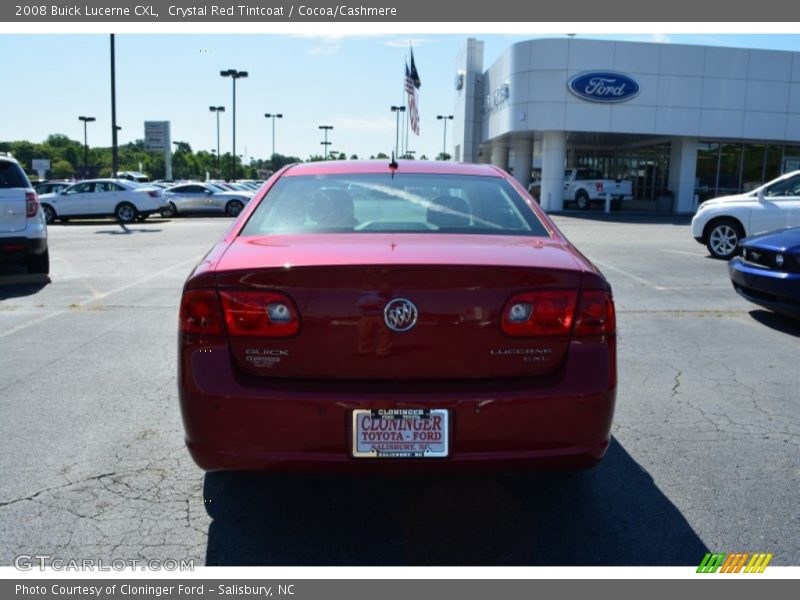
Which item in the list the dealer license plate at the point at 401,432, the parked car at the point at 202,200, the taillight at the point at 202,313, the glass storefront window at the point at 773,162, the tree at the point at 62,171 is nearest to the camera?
the dealer license plate at the point at 401,432

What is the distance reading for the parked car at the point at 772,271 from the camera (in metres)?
7.09

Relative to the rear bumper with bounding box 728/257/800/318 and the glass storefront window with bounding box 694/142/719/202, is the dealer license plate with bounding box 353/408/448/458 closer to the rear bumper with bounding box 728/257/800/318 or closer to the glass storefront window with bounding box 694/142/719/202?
the rear bumper with bounding box 728/257/800/318

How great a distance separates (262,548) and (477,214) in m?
1.87

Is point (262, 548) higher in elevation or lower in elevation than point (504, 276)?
lower

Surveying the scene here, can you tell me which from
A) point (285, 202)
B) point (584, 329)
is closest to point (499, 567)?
point (584, 329)

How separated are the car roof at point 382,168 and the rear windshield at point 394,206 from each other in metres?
0.08

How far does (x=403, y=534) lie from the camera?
10.3 ft

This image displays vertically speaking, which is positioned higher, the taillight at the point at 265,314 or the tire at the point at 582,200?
the tire at the point at 582,200

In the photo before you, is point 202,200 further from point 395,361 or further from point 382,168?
point 395,361

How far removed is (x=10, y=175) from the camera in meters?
10.2

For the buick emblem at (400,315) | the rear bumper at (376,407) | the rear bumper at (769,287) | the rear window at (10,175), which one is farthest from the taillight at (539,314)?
the rear window at (10,175)

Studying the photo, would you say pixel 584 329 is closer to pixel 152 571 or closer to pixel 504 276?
pixel 504 276

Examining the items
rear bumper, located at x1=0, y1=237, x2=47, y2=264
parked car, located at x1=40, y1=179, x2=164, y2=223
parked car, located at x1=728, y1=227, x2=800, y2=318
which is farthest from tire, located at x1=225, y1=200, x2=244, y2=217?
parked car, located at x1=728, y1=227, x2=800, y2=318

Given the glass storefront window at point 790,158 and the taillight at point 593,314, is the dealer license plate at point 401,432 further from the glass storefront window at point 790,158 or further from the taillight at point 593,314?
the glass storefront window at point 790,158
